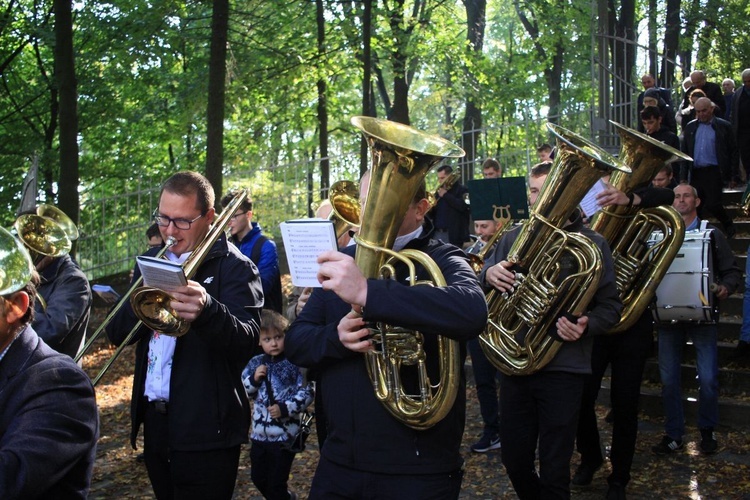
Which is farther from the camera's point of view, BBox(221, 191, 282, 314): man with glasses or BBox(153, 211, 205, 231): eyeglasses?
BBox(221, 191, 282, 314): man with glasses

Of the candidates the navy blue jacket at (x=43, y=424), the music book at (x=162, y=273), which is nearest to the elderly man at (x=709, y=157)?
the music book at (x=162, y=273)

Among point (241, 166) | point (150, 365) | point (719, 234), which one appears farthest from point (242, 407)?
point (241, 166)

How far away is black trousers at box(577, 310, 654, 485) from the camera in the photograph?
5977 mm

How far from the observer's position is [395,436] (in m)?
3.36

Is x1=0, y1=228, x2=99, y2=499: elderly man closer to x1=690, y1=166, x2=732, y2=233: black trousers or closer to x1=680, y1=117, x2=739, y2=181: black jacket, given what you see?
x1=690, y1=166, x2=732, y2=233: black trousers

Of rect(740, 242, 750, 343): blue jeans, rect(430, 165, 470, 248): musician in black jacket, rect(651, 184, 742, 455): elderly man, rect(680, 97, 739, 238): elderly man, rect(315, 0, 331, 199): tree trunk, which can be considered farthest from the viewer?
rect(315, 0, 331, 199): tree trunk

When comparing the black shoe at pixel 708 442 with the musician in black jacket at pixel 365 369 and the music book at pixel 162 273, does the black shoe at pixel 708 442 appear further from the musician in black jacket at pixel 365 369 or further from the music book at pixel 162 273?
the music book at pixel 162 273

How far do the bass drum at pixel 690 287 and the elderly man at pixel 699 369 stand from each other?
0.58 feet

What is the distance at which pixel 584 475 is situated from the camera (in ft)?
20.9

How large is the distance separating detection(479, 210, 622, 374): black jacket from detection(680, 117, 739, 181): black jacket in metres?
6.83

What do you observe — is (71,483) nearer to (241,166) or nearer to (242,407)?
(242,407)

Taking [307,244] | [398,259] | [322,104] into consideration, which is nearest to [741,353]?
[307,244]

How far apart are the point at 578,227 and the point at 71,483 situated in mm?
3299

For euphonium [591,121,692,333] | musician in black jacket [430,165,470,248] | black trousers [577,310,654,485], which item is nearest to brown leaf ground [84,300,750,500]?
black trousers [577,310,654,485]
